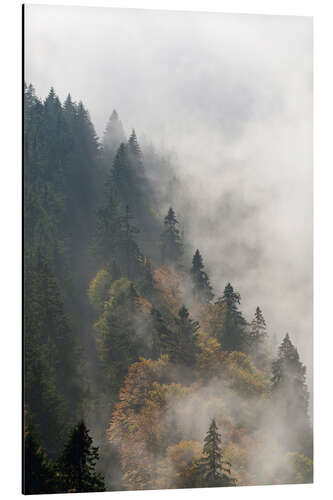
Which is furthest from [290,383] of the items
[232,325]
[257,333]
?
[232,325]

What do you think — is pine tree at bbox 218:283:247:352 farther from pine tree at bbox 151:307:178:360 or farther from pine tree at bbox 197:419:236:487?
pine tree at bbox 197:419:236:487

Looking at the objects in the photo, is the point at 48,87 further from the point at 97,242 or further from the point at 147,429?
the point at 147,429

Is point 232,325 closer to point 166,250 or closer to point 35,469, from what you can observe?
point 166,250

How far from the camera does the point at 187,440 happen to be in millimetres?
6422

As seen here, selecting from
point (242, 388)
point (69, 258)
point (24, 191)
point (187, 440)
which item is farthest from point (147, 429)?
point (24, 191)

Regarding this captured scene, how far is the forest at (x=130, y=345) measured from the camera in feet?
20.5

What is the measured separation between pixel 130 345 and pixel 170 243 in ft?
3.00

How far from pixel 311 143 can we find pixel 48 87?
7.53 feet

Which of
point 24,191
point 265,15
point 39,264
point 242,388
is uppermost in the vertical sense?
point 265,15

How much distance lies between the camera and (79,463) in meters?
6.25

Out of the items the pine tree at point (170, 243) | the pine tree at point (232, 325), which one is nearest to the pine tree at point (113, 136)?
the pine tree at point (170, 243)

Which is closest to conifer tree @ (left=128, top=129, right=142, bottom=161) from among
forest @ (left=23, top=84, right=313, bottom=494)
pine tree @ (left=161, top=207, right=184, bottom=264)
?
forest @ (left=23, top=84, right=313, bottom=494)

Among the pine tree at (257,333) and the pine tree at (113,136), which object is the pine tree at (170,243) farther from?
the pine tree at (257,333)

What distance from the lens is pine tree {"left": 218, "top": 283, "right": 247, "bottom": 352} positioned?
664 cm
